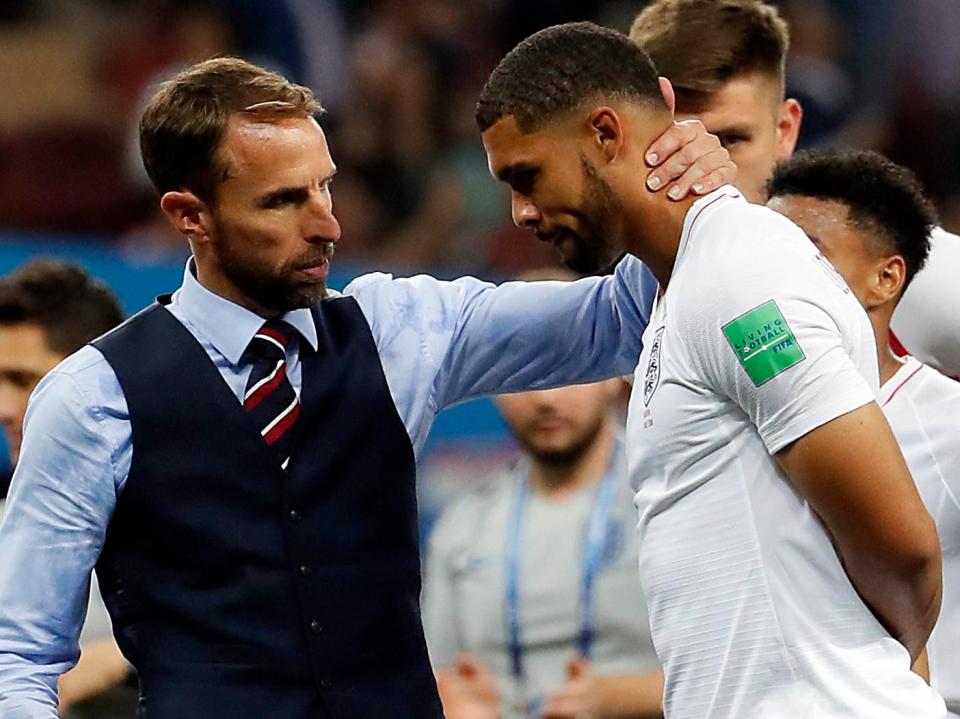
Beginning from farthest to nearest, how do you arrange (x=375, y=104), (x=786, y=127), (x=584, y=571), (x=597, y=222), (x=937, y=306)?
(x=375, y=104)
(x=584, y=571)
(x=786, y=127)
(x=937, y=306)
(x=597, y=222)

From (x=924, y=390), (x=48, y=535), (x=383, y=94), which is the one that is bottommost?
(x=924, y=390)

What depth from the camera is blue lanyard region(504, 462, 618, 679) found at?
394cm

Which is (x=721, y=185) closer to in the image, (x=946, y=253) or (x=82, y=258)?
(x=946, y=253)

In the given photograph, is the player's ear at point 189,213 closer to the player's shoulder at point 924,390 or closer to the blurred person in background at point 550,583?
the player's shoulder at point 924,390

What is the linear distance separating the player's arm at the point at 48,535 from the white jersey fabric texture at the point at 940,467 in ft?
4.19

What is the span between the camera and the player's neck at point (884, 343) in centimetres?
282

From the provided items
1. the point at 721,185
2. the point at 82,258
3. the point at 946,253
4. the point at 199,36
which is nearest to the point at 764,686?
Result: the point at 721,185

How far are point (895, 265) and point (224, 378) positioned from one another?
1083 millimetres

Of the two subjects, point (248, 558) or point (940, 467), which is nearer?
point (248, 558)

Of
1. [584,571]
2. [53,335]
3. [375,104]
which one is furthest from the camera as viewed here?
[375,104]

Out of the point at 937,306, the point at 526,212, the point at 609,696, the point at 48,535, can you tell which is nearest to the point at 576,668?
the point at 609,696

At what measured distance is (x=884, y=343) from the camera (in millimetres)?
2893

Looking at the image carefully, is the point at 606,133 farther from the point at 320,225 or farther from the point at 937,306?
the point at 937,306

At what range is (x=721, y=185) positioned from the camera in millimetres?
2436
